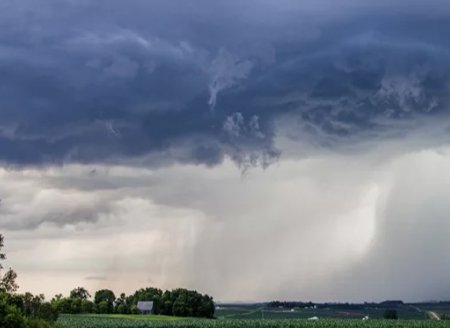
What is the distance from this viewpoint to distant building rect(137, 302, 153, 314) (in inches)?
5448

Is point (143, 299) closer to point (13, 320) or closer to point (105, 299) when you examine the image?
point (105, 299)

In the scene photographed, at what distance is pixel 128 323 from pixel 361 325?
2639cm

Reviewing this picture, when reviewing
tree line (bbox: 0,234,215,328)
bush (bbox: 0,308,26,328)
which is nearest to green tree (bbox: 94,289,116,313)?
tree line (bbox: 0,234,215,328)

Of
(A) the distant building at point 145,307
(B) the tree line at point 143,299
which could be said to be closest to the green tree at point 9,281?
(B) the tree line at point 143,299

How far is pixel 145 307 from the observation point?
5487 inches

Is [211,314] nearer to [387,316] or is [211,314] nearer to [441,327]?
[387,316]

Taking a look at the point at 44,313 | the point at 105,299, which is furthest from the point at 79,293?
the point at 44,313

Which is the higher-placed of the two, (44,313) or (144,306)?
(144,306)

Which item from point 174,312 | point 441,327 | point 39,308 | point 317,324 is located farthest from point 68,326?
point 174,312

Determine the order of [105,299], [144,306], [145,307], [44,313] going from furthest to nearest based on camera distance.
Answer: [105,299], [144,306], [145,307], [44,313]

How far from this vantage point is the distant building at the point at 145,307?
138m

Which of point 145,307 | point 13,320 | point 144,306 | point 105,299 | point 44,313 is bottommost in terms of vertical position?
point 13,320

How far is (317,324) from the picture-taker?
85.5 meters

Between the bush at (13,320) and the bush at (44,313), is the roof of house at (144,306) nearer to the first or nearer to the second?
the bush at (44,313)
